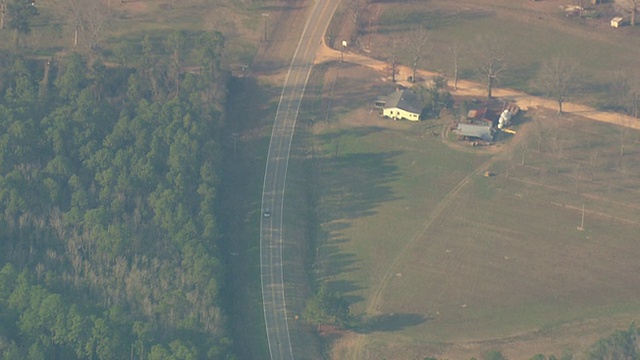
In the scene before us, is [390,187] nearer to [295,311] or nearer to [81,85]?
[295,311]

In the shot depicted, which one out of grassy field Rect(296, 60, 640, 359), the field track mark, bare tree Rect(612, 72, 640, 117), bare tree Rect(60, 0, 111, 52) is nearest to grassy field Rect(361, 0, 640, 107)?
bare tree Rect(612, 72, 640, 117)

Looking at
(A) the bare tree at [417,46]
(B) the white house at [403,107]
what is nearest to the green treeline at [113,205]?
(B) the white house at [403,107]

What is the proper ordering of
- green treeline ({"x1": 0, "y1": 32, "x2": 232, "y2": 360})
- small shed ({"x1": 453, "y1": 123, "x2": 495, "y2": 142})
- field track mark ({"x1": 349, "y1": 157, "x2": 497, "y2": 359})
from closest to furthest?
green treeline ({"x1": 0, "y1": 32, "x2": 232, "y2": 360}) → field track mark ({"x1": 349, "y1": 157, "x2": 497, "y2": 359}) → small shed ({"x1": 453, "y1": 123, "x2": 495, "y2": 142})

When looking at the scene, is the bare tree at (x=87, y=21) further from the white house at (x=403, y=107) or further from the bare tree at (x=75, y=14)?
the white house at (x=403, y=107)

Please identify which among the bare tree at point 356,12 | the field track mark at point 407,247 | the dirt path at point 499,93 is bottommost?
the field track mark at point 407,247

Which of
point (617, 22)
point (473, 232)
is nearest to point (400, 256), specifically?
point (473, 232)

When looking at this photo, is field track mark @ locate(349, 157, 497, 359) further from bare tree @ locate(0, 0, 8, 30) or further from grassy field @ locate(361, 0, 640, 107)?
bare tree @ locate(0, 0, 8, 30)

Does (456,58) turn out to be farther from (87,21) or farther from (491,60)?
(87,21)
